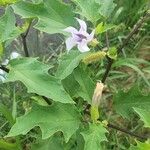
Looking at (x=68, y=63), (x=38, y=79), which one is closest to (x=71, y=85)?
(x=68, y=63)

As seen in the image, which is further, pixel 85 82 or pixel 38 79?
pixel 85 82

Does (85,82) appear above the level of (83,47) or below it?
below

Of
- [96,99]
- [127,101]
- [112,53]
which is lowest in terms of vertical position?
[127,101]

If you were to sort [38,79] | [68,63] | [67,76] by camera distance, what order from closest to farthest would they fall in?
[38,79]
[68,63]
[67,76]

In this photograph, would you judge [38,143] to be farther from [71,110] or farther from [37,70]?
[37,70]

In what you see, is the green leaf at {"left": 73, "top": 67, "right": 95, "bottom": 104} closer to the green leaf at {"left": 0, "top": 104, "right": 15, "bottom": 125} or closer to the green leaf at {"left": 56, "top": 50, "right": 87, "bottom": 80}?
the green leaf at {"left": 56, "top": 50, "right": 87, "bottom": 80}

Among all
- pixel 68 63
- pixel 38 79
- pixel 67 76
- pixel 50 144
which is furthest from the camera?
pixel 50 144

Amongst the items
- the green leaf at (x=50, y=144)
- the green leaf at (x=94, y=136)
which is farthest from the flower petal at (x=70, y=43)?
the green leaf at (x=50, y=144)

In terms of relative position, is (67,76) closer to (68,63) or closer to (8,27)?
(68,63)

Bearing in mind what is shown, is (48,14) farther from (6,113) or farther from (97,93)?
(6,113)
